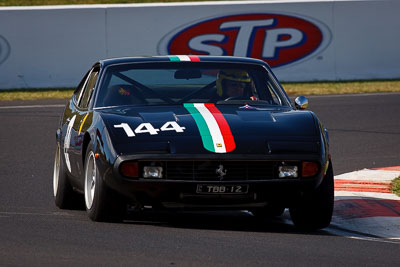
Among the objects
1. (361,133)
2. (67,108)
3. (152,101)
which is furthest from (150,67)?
(361,133)

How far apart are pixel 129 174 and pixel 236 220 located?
4.72 ft

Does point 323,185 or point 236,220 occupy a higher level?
point 323,185

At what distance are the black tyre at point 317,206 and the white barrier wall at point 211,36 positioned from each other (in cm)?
1409

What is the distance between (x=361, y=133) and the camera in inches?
564

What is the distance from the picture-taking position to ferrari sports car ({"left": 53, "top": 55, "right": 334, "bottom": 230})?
6723mm

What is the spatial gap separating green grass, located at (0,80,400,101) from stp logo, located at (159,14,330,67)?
806 mm

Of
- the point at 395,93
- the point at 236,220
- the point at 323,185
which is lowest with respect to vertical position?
the point at 395,93

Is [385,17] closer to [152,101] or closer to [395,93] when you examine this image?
[395,93]

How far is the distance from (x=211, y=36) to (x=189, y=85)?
532 inches

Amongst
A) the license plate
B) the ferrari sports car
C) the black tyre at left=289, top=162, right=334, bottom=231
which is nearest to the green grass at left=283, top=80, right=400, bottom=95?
the ferrari sports car

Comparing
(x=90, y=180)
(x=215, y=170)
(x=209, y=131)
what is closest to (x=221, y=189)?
(x=215, y=170)

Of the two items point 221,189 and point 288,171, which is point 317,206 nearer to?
point 288,171

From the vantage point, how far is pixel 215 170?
22.1 ft

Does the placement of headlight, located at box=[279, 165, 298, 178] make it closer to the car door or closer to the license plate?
the license plate
